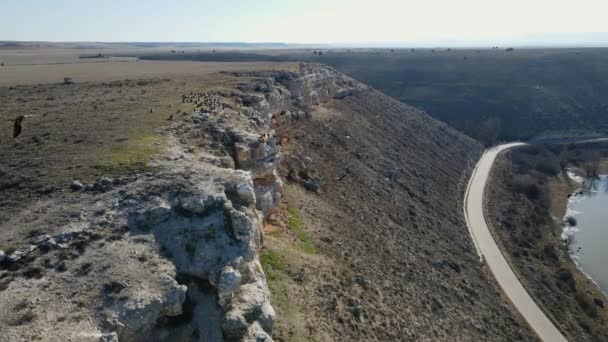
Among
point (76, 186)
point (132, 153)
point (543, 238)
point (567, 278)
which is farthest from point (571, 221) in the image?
point (76, 186)

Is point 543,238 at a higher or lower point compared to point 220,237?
lower

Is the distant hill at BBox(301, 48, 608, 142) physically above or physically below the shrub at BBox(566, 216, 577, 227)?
above

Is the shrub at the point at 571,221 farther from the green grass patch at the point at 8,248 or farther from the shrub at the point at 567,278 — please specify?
the green grass patch at the point at 8,248

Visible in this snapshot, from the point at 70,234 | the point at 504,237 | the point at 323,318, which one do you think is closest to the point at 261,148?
the point at 323,318

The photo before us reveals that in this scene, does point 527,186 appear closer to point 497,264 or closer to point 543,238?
point 543,238

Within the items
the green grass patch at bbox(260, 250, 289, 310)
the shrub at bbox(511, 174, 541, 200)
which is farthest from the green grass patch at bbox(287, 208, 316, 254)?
the shrub at bbox(511, 174, 541, 200)

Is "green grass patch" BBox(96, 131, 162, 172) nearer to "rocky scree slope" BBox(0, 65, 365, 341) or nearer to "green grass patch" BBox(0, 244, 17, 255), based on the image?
"rocky scree slope" BBox(0, 65, 365, 341)
